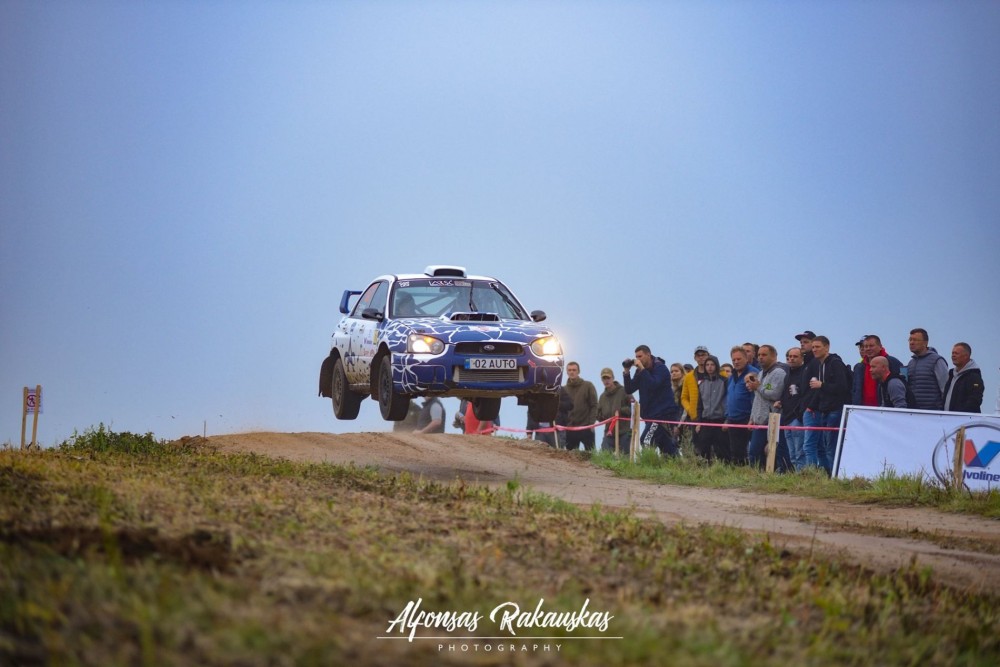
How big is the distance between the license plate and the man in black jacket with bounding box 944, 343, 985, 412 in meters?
6.53

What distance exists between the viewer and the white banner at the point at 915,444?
15.2 meters

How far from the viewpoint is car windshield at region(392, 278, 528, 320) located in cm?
1491

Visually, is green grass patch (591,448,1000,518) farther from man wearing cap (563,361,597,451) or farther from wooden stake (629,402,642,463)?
man wearing cap (563,361,597,451)

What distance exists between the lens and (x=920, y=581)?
865 cm

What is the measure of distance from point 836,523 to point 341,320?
24.6 ft

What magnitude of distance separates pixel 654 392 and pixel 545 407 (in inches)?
240

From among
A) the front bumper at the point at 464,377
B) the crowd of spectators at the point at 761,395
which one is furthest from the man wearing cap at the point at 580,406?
the front bumper at the point at 464,377

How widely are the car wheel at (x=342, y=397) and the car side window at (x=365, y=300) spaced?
2.56ft

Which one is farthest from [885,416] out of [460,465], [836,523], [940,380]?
[460,465]

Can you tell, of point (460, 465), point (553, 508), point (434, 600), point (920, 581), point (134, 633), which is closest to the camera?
point (134, 633)

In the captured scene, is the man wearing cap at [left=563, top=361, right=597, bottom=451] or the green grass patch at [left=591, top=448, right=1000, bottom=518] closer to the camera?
the green grass patch at [left=591, top=448, right=1000, bottom=518]

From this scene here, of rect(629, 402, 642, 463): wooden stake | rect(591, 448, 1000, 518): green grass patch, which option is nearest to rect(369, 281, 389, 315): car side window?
rect(591, 448, 1000, 518): green grass patch

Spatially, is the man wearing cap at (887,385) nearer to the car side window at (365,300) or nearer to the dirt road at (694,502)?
the dirt road at (694,502)

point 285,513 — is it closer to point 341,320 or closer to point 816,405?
point 341,320
